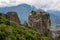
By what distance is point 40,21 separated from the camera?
166 ft

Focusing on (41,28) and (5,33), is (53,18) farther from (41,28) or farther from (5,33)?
(5,33)

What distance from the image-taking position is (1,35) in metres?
20.2

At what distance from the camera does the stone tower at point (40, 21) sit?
163 ft

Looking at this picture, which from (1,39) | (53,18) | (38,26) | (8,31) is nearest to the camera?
(1,39)

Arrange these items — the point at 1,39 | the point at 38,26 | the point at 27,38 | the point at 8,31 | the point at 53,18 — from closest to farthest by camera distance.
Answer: the point at 1,39 → the point at 8,31 → the point at 27,38 → the point at 38,26 → the point at 53,18

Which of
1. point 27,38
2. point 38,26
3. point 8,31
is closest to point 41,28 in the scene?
point 38,26

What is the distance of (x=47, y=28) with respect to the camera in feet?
174

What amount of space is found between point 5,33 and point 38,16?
30.9 meters

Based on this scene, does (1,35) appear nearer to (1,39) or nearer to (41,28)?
(1,39)

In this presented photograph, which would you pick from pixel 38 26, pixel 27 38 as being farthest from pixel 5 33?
pixel 38 26

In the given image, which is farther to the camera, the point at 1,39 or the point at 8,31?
the point at 8,31

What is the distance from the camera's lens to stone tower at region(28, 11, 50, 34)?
49812 mm

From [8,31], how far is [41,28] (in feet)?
95.4

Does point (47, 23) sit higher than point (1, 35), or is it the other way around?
point (1, 35)
